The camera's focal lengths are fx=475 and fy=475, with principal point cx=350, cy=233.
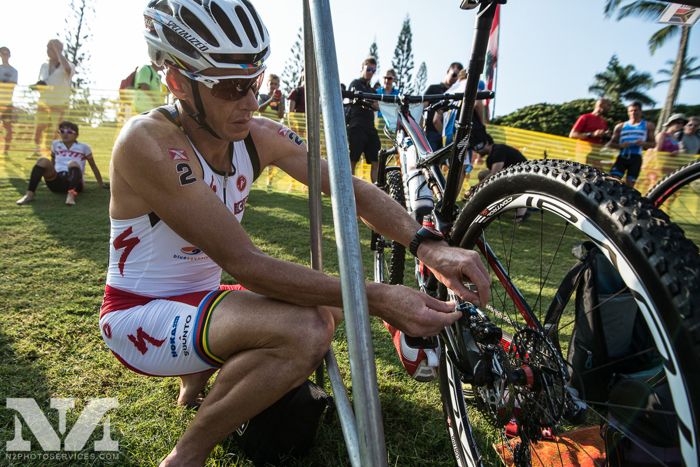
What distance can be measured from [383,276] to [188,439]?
209 centimetres

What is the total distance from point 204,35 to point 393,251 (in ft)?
6.44

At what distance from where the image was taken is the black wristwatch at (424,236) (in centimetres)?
174

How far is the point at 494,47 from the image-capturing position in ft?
5.51

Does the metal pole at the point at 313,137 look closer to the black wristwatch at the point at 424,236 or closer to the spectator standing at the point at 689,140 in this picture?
the black wristwatch at the point at 424,236

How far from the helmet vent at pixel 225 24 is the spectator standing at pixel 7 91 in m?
10.1

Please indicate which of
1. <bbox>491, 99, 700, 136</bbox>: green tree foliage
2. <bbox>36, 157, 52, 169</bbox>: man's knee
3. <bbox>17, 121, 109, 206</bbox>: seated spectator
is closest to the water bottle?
<bbox>17, 121, 109, 206</bbox>: seated spectator

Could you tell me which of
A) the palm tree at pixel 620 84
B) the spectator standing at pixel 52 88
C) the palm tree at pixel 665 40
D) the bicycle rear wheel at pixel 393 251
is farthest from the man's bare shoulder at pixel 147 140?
the palm tree at pixel 620 84

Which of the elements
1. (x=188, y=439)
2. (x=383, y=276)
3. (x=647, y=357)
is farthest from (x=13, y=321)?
(x=647, y=357)

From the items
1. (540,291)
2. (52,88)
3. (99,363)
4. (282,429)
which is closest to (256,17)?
(540,291)

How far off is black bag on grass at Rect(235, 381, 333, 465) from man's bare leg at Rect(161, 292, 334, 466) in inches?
8.6

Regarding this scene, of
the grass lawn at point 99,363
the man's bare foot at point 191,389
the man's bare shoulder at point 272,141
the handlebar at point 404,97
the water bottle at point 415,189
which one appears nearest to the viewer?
the grass lawn at point 99,363

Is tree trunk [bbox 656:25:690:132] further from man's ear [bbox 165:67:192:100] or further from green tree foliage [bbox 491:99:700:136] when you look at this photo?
man's ear [bbox 165:67:192:100]

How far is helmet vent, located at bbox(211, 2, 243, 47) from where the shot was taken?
67.4 inches

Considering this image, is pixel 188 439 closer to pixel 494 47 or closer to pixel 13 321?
pixel 494 47
